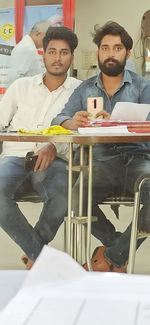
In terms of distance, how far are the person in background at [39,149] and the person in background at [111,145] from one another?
0.07m

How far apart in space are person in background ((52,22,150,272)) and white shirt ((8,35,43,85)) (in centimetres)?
17

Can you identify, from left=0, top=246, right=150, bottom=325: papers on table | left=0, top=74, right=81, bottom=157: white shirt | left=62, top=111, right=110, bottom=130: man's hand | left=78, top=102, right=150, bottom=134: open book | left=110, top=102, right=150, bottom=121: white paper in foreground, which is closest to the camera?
left=0, top=246, right=150, bottom=325: papers on table

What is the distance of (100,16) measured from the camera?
1682 mm

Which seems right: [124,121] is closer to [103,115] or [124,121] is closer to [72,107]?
[103,115]

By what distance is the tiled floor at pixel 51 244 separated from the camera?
1657 mm

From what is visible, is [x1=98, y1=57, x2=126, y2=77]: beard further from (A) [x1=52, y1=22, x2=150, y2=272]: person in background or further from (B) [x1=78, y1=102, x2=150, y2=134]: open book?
(B) [x1=78, y1=102, x2=150, y2=134]: open book

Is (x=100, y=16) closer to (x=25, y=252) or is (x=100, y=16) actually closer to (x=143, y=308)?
(x=25, y=252)

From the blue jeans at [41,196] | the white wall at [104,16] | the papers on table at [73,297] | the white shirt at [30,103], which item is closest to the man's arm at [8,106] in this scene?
the white shirt at [30,103]

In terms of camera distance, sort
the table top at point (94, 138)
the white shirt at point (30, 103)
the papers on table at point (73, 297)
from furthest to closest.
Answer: the white shirt at point (30, 103)
the table top at point (94, 138)
the papers on table at point (73, 297)

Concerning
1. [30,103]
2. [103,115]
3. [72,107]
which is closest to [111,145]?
[103,115]

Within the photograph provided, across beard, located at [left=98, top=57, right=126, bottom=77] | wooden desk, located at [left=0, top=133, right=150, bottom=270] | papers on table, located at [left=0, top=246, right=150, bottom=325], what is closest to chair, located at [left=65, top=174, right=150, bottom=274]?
wooden desk, located at [left=0, top=133, right=150, bottom=270]

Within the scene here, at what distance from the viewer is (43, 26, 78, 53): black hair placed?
1.70 m

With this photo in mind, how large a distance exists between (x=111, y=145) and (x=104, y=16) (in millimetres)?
453

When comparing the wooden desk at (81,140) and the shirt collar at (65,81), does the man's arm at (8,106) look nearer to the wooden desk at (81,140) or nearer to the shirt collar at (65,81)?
the shirt collar at (65,81)
